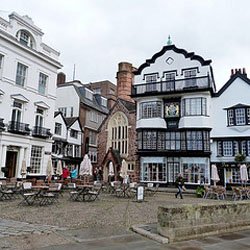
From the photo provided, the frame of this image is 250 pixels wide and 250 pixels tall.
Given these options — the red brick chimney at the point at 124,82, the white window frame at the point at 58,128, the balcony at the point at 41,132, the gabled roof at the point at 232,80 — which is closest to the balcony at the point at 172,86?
the gabled roof at the point at 232,80

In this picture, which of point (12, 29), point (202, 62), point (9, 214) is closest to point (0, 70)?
point (12, 29)

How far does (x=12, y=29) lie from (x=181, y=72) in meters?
16.9

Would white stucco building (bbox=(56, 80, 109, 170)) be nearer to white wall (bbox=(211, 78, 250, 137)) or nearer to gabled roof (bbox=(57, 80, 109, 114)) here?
gabled roof (bbox=(57, 80, 109, 114))

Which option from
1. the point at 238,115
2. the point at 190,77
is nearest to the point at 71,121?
the point at 190,77

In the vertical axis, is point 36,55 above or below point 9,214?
above

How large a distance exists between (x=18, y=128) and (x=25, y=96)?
2914 millimetres

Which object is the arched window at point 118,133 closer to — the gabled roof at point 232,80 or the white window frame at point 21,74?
the gabled roof at point 232,80

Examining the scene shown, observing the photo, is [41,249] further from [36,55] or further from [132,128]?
[132,128]

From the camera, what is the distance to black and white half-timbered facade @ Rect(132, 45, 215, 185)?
28.1 metres

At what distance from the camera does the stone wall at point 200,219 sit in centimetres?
714

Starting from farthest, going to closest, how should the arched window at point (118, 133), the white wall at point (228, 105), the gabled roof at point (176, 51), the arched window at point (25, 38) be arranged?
the arched window at point (118, 133)
the gabled roof at point (176, 51)
the white wall at point (228, 105)
the arched window at point (25, 38)

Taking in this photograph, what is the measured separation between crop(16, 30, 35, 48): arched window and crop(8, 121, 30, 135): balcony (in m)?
6.94

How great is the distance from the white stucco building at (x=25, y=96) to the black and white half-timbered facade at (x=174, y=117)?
9.78 m

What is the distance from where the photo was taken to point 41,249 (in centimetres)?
588
